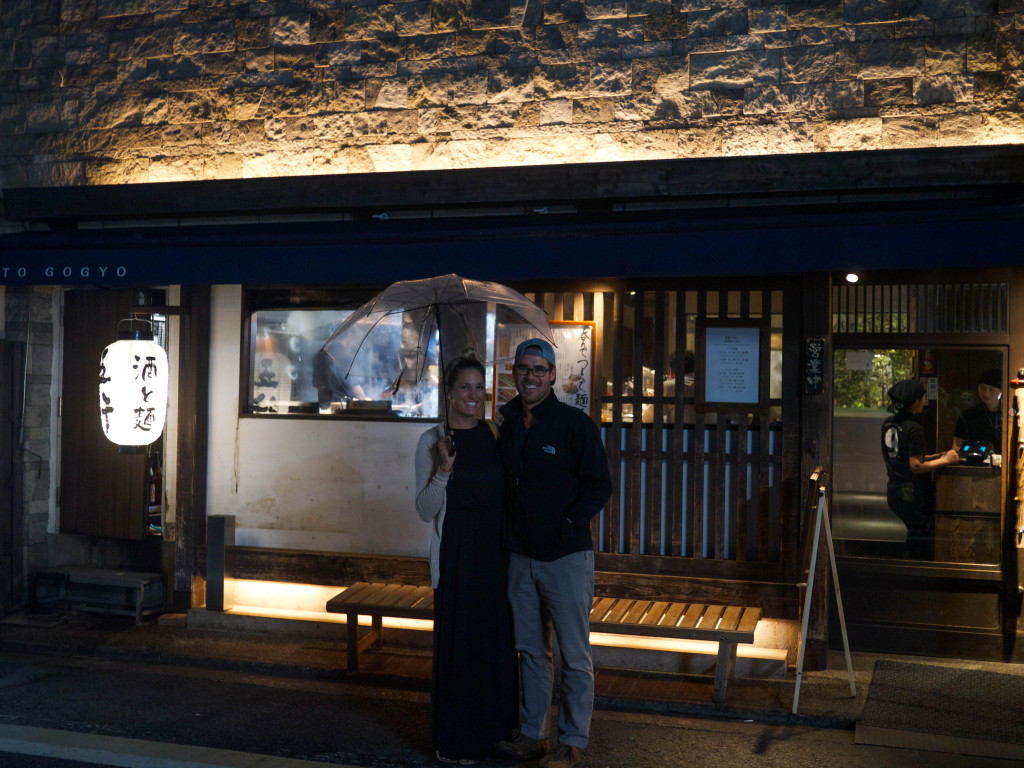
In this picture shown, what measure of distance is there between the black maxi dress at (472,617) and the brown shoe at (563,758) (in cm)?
28

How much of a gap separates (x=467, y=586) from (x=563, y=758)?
96 centimetres

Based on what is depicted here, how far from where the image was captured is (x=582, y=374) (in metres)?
6.88

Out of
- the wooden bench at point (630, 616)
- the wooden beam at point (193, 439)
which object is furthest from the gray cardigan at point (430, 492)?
the wooden beam at point (193, 439)

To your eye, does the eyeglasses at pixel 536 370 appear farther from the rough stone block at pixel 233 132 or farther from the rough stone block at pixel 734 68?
the rough stone block at pixel 233 132

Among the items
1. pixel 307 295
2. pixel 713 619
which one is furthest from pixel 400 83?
pixel 713 619

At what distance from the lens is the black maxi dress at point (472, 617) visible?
4.80 m

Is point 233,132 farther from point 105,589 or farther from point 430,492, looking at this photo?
point 430,492

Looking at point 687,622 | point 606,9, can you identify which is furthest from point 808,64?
point 687,622

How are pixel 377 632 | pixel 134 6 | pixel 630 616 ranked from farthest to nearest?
pixel 134 6 < pixel 377 632 < pixel 630 616

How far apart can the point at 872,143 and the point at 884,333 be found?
1280mm

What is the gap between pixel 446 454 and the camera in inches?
184

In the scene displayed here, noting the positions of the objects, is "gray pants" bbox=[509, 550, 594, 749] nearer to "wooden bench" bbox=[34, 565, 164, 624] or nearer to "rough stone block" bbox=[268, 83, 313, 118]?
"wooden bench" bbox=[34, 565, 164, 624]

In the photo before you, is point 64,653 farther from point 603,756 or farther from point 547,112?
point 547,112

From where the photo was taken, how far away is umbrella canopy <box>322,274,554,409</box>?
5.24m
